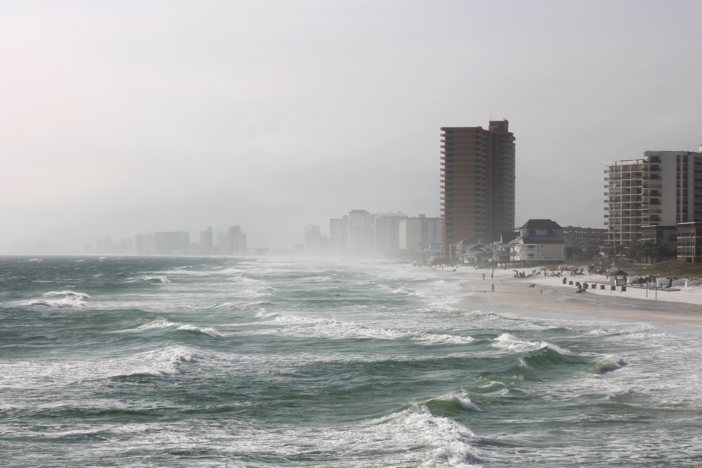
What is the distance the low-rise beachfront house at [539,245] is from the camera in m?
160

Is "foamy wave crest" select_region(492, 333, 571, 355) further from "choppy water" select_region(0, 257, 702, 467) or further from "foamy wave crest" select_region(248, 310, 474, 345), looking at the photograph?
"foamy wave crest" select_region(248, 310, 474, 345)

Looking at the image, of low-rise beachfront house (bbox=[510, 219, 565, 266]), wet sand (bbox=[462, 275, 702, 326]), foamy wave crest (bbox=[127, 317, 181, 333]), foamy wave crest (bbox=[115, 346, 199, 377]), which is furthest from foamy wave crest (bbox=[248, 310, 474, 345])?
low-rise beachfront house (bbox=[510, 219, 565, 266])

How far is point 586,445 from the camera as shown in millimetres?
16531

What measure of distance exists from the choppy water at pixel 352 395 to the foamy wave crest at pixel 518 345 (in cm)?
16

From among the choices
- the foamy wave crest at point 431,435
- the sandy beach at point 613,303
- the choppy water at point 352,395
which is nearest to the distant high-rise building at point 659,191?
the sandy beach at point 613,303

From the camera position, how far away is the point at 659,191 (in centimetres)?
15212

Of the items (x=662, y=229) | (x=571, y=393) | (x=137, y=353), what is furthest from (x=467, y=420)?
(x=662, y=229)

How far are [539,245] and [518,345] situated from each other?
136136 mm

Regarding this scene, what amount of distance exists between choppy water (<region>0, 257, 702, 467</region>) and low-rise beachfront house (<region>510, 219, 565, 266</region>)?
123m

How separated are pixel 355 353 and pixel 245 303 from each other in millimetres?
31982

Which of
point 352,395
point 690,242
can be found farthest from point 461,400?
point 690,242

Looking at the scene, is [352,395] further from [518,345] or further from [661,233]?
[661,233]

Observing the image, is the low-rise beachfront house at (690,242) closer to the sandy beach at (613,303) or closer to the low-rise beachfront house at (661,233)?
the low-rise beachfront house at (661,233)

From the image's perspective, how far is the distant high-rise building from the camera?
494ft
